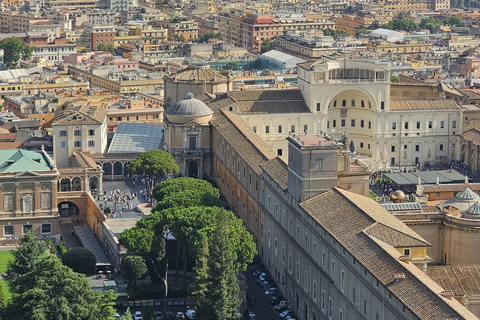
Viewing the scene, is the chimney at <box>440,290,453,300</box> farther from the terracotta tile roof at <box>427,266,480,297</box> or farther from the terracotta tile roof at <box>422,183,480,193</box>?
the terracotta tile roof at <box>422,183,480,193</box>

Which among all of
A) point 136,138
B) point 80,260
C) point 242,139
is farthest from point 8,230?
point 136,138

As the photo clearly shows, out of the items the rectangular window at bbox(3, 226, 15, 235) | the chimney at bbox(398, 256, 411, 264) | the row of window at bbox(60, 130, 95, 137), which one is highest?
the chimney at bbox(398, 256, 411, 264)

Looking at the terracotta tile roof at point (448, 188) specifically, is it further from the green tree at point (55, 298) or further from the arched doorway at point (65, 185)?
the green tree at point (55, 298)

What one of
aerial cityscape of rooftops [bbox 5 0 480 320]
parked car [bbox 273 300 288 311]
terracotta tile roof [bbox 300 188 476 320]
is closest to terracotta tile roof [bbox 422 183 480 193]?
aerial cityscape of rooftops [bbox 5 0 480 320]

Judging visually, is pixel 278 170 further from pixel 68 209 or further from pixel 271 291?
pixel 68 209

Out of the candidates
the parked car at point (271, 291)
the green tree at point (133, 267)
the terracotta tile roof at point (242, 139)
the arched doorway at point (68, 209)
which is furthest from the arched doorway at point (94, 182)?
the parked car at point (271, 291)

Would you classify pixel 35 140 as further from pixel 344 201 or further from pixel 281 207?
pixel 344 201
